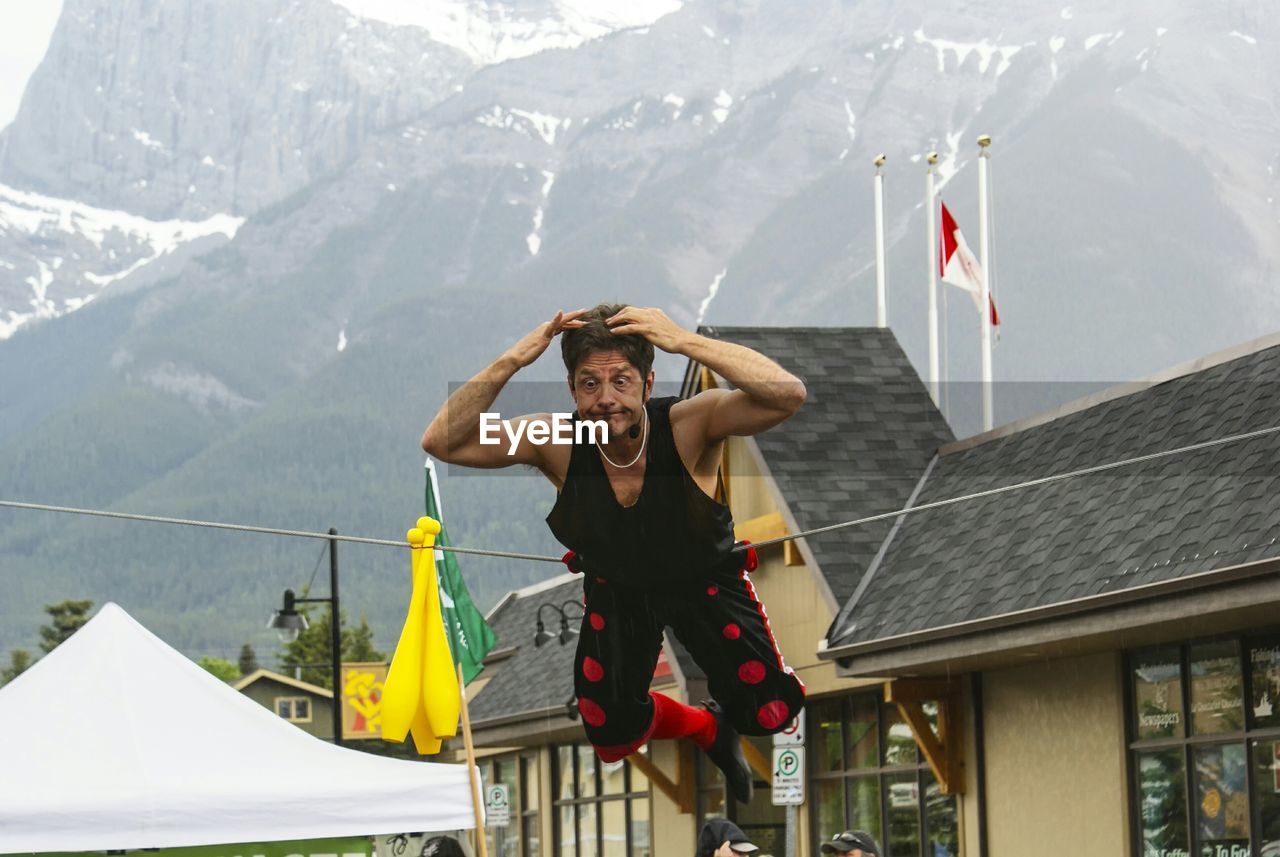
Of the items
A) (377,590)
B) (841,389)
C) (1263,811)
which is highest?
(377,590)

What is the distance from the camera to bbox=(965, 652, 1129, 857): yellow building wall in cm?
1507

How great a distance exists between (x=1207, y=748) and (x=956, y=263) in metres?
10.6

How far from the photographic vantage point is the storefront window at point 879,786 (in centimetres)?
1772

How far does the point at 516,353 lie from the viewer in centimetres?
512

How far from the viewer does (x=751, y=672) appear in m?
5.76

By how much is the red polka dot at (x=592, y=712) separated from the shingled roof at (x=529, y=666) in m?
17.1

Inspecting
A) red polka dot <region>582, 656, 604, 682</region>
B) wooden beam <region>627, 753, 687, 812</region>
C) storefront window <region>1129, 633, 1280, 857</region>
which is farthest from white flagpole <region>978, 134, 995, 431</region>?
red polka dot <region>582, 656, 604, 682</region>

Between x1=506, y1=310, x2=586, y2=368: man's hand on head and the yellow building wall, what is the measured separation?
10600 mm

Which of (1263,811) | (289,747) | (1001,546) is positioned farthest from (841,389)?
(289,747)

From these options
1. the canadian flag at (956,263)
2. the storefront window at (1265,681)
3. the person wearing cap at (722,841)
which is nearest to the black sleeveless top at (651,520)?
the person wearing cap at (722,841)

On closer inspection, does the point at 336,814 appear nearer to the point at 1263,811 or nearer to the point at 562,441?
the point at 562,441

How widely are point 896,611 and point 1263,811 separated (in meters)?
3.74

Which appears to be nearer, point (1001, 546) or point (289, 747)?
point (289, 747)

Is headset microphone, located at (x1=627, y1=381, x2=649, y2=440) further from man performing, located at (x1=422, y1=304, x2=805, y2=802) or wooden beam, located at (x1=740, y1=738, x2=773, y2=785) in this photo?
wooden beam, located at (x1=740, y1=738, x2=773, y2=785)
